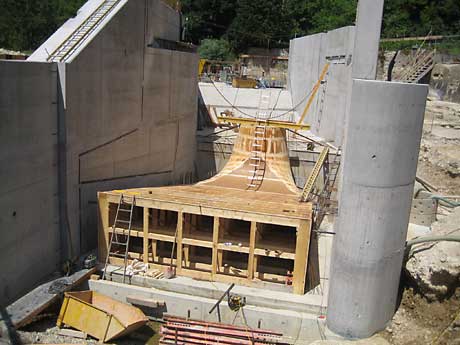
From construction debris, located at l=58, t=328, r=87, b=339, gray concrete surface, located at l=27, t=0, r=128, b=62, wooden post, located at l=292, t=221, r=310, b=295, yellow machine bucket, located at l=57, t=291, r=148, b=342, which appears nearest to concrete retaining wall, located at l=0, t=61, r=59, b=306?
gray concrete surface, located at l=27, t=0, r=128, b=62

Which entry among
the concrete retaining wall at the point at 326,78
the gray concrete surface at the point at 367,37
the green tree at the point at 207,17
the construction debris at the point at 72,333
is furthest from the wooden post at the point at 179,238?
the green tree at the point at 207,17

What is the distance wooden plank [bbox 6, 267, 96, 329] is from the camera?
11612 millimetres

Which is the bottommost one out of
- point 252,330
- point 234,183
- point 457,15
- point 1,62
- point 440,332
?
point 252,330

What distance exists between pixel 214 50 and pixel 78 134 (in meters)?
34.9

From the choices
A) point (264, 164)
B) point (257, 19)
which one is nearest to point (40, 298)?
point (264, 164)

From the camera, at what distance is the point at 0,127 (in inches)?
444

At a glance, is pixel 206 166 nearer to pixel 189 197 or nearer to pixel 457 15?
pixel 189 197

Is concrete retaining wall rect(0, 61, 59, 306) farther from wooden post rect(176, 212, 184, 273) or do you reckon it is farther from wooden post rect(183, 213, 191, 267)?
wooden post rect(183, 213, 191, 267)

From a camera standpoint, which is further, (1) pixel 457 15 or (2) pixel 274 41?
(2) pixel 274 41

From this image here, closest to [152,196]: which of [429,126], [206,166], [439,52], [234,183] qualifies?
[234,183]

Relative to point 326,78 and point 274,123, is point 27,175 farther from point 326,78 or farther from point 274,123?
point 326,78

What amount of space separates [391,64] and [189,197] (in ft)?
66.8

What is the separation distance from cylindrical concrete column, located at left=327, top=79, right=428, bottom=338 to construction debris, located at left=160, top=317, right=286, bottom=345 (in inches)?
68.0

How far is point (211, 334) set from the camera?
12344 mm
